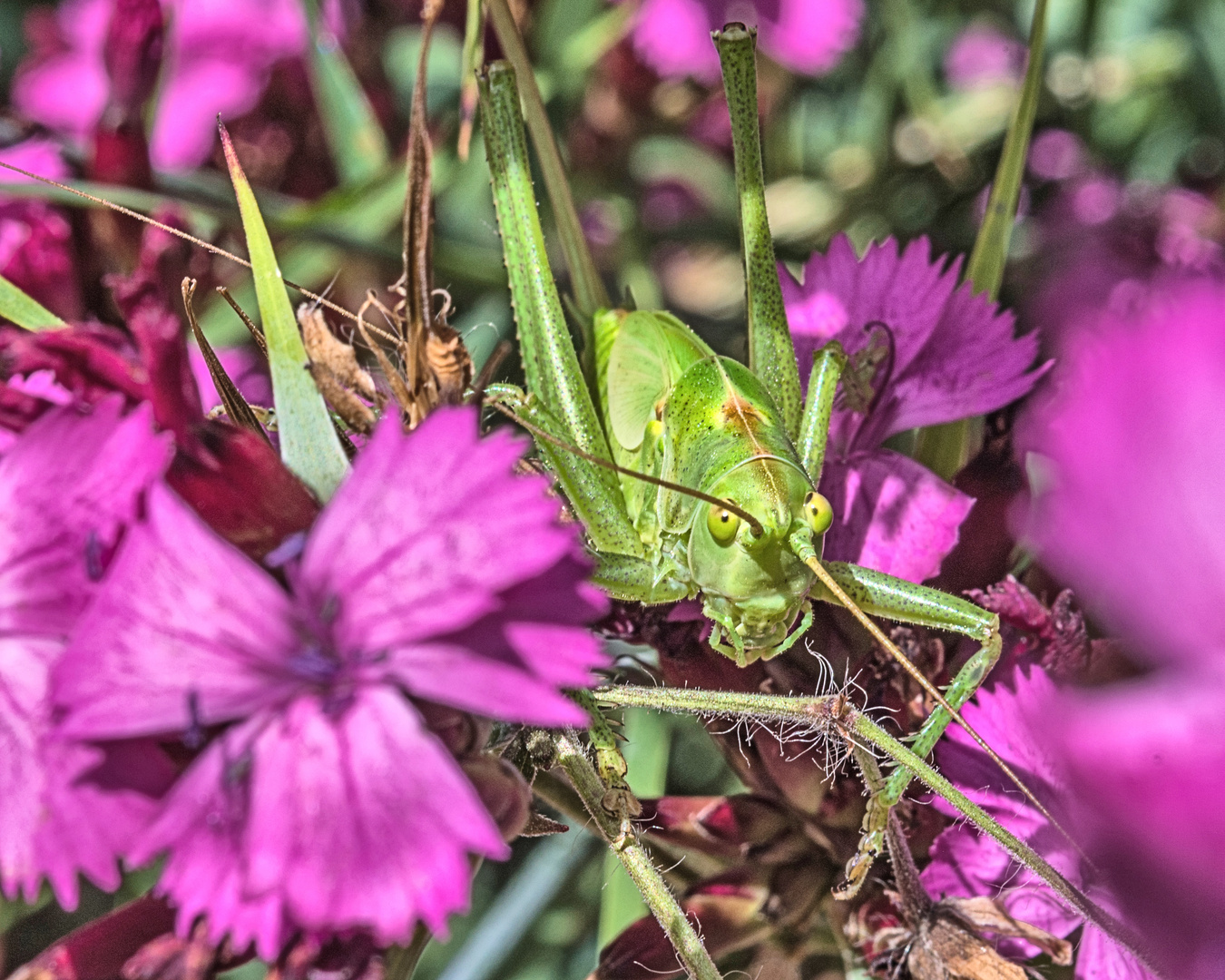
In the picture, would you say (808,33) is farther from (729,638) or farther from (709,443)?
(729,638)

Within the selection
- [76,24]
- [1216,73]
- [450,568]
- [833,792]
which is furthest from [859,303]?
[76,24]

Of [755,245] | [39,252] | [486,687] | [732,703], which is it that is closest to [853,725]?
[732,703]

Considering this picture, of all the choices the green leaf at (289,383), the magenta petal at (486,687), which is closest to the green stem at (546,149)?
Answer: the green leaf at (289,383)

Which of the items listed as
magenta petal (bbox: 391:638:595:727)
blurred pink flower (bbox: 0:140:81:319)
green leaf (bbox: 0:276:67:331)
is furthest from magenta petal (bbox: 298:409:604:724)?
blurred pink flower (bbox: 0:140:81:319)

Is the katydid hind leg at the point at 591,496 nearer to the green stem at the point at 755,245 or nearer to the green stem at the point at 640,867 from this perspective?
the green stem at the point at 755,245

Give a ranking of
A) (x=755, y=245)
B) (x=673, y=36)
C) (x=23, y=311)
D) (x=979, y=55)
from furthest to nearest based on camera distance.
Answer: (x=979, y=55), (x=673, y=36), (x=755, y=245), (x=23, y=311)

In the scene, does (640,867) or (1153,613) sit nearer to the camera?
(1153,613)

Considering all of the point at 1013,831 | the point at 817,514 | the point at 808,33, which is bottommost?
the point at 1013,831
